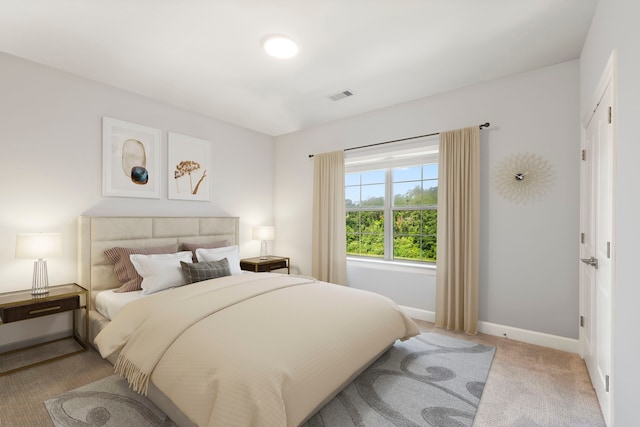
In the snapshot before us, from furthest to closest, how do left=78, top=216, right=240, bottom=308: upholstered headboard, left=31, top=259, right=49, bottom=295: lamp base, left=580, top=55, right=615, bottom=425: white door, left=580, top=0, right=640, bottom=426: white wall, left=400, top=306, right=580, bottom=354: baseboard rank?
left=78, top=216, right=240, bottom=308: upholstered headboard
left=400, top=306, right=580, bottom=354: baseboard
left=31, top=259, right=49, bottom=295: lamp base
left=580, top=55, right=615, bottom=425: white door
left=580, top=0, right=640, bottom=426: white wall

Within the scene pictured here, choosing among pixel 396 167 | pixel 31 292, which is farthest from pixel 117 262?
pixel 396 167

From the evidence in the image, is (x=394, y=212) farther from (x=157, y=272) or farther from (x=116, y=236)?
(x=116, y=236)

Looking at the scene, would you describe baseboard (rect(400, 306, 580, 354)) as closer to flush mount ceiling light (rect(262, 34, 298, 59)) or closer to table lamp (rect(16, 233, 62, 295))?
flush mount ceiling light (rect(262, 34, 298, 59))

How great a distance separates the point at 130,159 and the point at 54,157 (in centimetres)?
66

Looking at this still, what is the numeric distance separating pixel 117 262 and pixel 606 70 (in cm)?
416

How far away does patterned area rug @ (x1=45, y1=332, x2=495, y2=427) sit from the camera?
1834 millimetres

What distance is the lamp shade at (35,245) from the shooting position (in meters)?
2.50

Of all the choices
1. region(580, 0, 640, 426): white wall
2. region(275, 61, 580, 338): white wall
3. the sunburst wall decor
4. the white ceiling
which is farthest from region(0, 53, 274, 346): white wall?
region(580, 0, 640, 426): white wall

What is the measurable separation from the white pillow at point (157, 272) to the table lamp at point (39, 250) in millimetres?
593

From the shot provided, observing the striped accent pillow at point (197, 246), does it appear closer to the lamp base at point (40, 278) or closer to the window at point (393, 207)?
the lamp base at point (40, 278)

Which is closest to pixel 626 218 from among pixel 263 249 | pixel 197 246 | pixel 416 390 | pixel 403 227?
pixel 416 390

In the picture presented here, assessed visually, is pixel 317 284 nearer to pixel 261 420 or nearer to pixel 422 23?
pixel 261 420

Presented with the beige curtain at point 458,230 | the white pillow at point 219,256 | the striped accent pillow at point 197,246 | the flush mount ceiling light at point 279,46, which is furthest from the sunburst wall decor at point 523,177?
the striped accent pillow at point 197,246

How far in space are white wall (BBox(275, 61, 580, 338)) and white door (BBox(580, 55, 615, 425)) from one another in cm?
17
